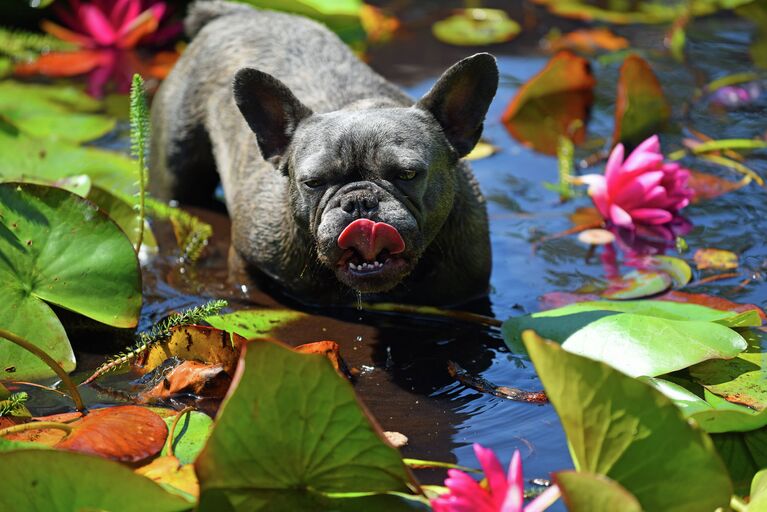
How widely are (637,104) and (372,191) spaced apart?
3.24 metres

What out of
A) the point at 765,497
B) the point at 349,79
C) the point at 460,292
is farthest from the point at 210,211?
the point at 765,497

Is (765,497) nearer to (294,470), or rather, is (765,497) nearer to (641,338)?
(641,338)

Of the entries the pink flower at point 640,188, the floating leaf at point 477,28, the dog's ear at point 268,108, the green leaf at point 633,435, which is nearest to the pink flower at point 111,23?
the floating leaf at point 477,28

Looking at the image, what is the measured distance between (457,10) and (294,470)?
8.38 m

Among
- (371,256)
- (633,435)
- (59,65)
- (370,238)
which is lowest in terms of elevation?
(59,65)

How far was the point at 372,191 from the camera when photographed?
16.2ft

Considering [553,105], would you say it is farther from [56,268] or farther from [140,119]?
[56,268]

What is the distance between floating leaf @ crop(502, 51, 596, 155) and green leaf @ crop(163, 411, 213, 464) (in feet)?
14.7

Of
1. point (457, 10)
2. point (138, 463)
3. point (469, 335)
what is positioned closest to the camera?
point (138, 463)

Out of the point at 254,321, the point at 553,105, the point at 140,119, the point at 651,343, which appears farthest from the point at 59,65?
the point at 651,343

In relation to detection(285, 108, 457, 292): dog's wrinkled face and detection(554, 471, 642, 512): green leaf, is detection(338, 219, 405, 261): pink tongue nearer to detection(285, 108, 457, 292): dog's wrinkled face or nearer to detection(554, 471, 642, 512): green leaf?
detection(285, 108, 457, 292): dog's wrinkled face

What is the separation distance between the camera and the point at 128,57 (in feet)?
32.4

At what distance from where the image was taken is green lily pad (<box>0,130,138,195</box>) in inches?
266

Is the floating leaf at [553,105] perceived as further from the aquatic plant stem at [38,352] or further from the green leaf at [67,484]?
the green leaf at [67,484]
